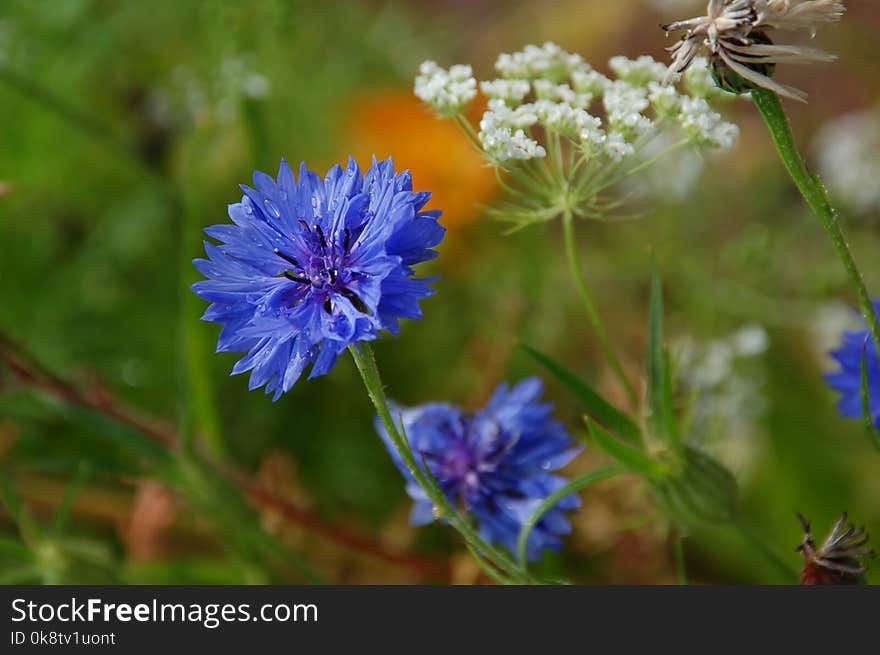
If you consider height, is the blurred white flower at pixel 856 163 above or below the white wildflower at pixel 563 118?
above

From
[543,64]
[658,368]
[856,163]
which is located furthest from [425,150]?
[658,368]

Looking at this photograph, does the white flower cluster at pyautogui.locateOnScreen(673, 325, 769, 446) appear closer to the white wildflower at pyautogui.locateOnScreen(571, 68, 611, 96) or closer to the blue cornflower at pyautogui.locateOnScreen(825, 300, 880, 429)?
the blue cornflower at pyautogui.locateOnScreen(825, 300, 880, 429)

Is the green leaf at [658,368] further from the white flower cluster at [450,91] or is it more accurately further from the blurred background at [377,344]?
the blurred background at [377,344]

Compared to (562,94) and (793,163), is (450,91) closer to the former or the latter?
(562,94)

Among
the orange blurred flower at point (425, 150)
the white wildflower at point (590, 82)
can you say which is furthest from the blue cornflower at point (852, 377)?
the orange blurred flower at point (425, 150)

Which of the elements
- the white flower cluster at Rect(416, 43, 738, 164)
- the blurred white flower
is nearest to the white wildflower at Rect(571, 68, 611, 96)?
the white flower cluster at Rect(416, 43, 738, 164)

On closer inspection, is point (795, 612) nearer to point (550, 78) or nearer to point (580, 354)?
point (550, 78)

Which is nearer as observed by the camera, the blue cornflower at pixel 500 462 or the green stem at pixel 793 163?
the green stem at pixel 793 163
